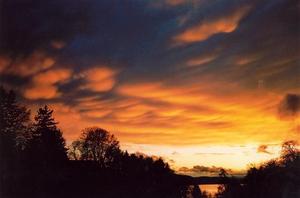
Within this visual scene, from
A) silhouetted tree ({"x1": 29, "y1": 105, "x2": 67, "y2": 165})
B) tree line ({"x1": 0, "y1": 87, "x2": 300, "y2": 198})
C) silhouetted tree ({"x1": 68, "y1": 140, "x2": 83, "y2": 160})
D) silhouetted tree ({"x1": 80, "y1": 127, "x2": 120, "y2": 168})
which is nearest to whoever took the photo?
tree line ({"x1": 0, "y1": 87, "x2": 300, "y2": 198})

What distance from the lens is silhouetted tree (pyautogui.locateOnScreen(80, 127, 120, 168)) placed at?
16.6 metres

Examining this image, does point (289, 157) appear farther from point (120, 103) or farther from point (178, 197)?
point (120, 103)

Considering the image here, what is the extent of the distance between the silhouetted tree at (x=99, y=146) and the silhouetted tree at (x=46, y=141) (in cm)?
90

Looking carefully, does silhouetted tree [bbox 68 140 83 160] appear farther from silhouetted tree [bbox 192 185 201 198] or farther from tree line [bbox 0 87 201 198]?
silhouetted tree [bbox 192 185 201 198]

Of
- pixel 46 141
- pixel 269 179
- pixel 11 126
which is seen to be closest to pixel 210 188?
pixel 269 179

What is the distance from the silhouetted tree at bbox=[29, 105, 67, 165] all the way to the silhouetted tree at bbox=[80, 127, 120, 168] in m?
0.90

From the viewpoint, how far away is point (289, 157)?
15.0 metres

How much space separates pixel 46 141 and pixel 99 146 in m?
4.19

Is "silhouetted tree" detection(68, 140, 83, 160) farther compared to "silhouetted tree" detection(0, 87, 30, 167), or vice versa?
"silhouetted tree" detection(68, 140, 83, 160)

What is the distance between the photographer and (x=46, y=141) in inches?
606

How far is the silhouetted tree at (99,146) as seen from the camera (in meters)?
16.6

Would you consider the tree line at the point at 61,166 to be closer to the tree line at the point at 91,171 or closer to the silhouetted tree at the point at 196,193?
the tree line at the point at 91,171

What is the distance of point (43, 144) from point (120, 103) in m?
3.01

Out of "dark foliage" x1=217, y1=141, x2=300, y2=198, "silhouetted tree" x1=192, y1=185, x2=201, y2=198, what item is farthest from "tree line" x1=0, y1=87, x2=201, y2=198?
"dark foliage" x1=217, y1=141, x2=300, y2=198
